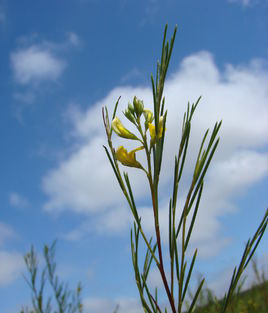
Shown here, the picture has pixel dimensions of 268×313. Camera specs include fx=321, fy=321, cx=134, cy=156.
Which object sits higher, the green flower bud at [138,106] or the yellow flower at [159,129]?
the green flower bud at [138,106]

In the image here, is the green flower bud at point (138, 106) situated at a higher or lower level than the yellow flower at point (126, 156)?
higher

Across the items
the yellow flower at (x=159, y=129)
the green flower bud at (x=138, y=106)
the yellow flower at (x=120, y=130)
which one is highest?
the green flower bud at (x=138, y=106)

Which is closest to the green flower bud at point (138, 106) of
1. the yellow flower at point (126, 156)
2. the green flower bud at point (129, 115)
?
the green flower bud at point (129, 115)

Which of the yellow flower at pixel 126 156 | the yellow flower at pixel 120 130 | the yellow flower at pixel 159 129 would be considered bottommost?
the yellow flower at pixel 126 156

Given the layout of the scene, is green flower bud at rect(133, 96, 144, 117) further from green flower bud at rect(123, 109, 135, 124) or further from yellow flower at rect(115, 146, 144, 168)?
yellow flower at rect(115, 146, 144, 168)

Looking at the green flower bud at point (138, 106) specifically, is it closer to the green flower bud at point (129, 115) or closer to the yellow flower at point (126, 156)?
the green flower bud at point (129, 115)

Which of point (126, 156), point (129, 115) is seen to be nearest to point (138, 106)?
point (129, 115)

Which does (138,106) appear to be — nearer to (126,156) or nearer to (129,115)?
(129,115)

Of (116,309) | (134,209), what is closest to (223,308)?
(134,209)
